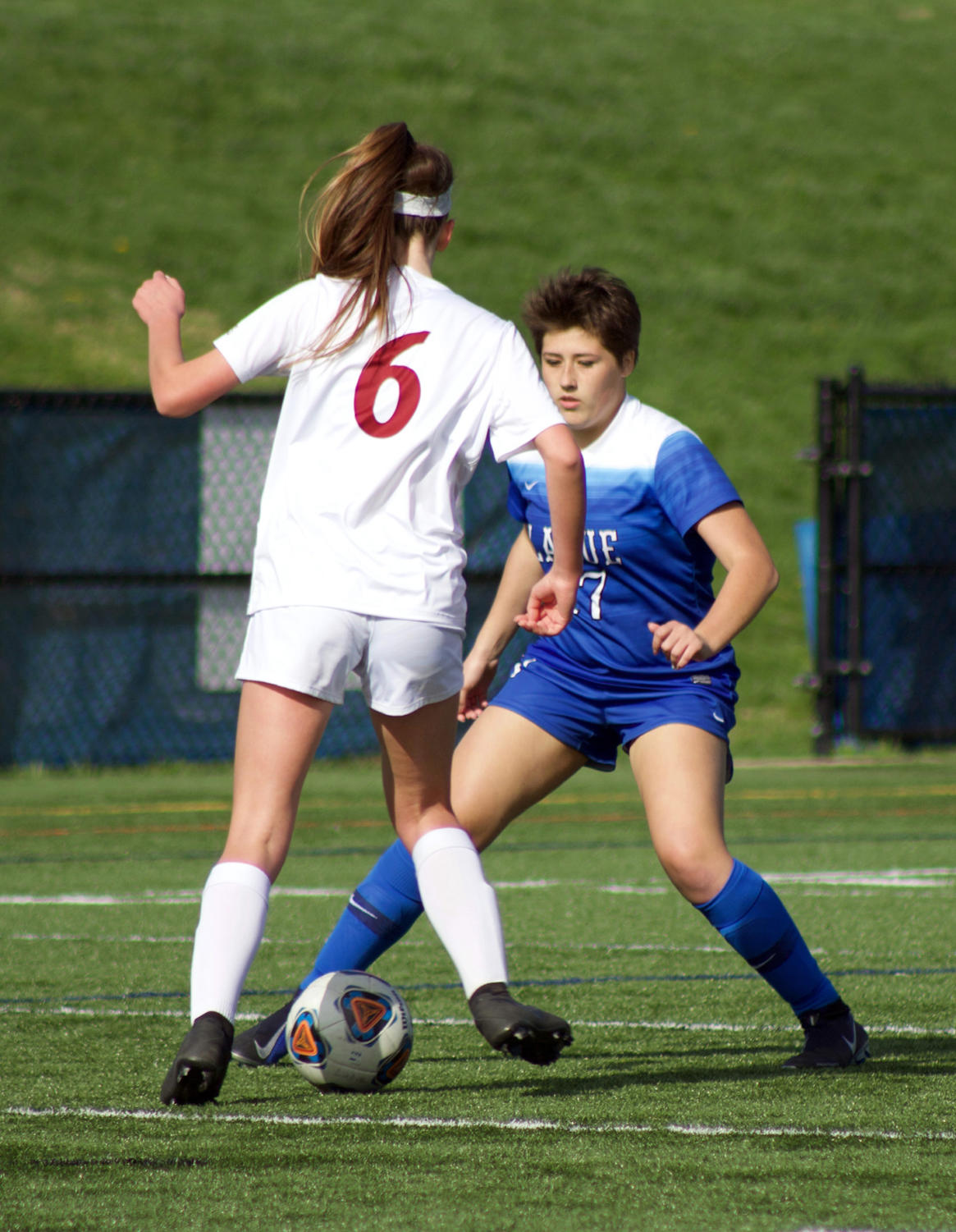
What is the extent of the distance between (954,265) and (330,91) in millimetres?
8676

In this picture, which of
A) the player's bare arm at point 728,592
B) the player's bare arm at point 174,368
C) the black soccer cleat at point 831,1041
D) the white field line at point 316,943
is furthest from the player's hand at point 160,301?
the white field line at point 316,943

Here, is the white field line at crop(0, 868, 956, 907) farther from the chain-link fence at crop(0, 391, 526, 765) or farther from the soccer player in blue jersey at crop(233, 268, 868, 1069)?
the chain-link fence at crop(0, 391, 526, 765)

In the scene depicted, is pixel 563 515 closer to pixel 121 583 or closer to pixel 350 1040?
pixel 350 1040

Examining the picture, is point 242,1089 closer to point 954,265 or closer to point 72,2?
point 954,265

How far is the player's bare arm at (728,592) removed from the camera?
13.8ft

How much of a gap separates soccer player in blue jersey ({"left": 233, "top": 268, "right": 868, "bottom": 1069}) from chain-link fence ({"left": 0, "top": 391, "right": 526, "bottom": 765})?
8325 millimetres

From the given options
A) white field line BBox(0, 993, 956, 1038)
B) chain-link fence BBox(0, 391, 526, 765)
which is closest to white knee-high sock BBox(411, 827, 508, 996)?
white field line BBox(0, 993, 956, 1038)

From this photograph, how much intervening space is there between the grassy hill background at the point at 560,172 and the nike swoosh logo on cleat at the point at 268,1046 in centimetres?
1277

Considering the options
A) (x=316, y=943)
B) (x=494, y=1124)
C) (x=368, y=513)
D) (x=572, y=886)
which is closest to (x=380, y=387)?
(x=368, y=513)

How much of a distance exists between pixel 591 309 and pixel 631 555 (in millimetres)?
583

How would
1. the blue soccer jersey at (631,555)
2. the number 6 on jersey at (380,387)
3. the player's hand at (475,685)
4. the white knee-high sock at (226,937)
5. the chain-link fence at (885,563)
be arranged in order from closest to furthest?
the white knee-high sock at (226,937)
the number 6 on jersey at (380,387)
the blue soccer jersey at (631,555)
the player's hand at (475,685)
the chain-link fence at (885,563)

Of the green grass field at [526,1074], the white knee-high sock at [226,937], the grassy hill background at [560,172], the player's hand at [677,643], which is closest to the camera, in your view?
the green grass field at [526,1074]

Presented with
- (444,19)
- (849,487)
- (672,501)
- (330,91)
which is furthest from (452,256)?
(672,501)

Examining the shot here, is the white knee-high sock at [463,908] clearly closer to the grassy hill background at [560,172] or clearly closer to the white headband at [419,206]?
the white headband at [419,206]
